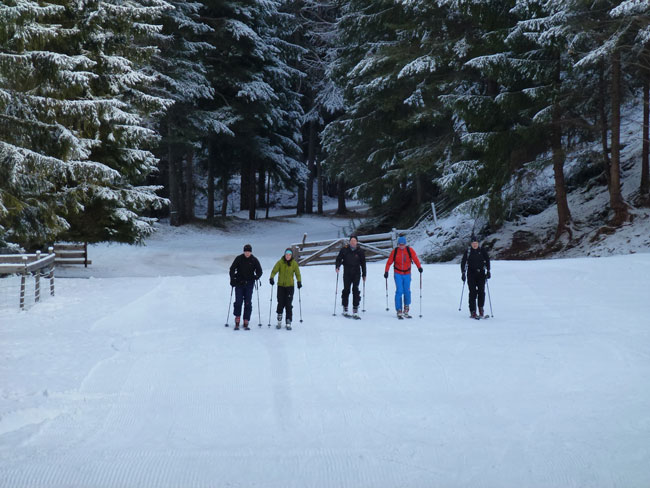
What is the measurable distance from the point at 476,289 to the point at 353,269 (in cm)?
253

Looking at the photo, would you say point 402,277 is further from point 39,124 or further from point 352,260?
point 39,124

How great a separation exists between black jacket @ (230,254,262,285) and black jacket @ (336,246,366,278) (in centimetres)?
193

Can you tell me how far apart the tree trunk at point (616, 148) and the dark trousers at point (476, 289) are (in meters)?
8.40

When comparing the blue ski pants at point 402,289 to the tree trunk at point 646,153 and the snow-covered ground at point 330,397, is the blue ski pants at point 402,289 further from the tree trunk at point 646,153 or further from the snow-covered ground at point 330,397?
the tree trunk at point 646,153

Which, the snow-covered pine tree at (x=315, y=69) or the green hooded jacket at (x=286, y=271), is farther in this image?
the snow-covered pine tree at (x=315, y=69)

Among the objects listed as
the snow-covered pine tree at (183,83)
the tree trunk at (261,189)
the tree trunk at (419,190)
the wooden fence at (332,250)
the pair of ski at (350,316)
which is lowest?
the pair of ski at (350,316)

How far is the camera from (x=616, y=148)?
1800 centimetres

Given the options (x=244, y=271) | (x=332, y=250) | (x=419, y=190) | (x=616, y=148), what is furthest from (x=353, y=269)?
(x=419, y=190)

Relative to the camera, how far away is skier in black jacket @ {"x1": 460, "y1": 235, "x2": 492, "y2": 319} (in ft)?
40.3

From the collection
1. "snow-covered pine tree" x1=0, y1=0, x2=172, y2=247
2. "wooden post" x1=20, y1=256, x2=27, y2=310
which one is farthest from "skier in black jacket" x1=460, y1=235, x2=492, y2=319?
"snow-covered pine tree" x1=0, y1=0, x2=172, y2=247

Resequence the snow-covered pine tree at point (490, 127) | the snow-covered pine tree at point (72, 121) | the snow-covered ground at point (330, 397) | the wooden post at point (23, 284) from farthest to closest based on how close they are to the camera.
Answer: the snow-covered pine tree at point (490, 127), the snow-covered pine tree at point (72, 121), the wooden post at point (23, 284), the snow-covered ground at point (330, 397)

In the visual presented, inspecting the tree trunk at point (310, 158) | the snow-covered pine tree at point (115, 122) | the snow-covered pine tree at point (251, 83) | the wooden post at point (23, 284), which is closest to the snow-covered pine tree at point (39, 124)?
the snow-covered pine tree at point (115, 122)

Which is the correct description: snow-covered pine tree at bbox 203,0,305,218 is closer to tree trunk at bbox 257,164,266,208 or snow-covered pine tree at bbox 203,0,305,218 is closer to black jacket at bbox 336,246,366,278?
tree trunk at bbox 257,164,266,208

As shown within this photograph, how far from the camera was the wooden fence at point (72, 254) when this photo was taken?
21.5 metres
